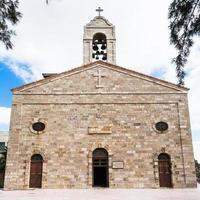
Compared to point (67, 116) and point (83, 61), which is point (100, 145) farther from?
point (83, 61)

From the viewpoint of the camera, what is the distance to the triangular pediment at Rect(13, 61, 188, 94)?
17984 millimetres

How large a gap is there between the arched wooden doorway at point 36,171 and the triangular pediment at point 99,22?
996 centimetres

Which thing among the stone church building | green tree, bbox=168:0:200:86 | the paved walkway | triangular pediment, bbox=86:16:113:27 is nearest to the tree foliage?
green tree, bbox=168:0:200:86

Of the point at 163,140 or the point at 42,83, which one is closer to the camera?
the point at 163,140

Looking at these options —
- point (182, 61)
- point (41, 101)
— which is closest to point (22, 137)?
point (41, 101)

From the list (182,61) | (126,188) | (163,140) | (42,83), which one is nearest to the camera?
(182,61)

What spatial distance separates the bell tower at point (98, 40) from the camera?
63.9 feet

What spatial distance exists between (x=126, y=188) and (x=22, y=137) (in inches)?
280

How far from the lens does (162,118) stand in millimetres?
17344

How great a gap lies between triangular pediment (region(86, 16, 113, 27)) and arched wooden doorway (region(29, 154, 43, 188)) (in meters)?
A: 9.96

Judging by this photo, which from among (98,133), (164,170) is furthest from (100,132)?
(164,170)

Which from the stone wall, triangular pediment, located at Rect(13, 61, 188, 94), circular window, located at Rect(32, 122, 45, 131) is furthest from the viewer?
triangular pediment, located at Rect(13, 61, 188, 94)

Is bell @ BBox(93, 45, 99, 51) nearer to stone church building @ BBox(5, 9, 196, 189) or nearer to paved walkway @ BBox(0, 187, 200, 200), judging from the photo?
stone church building @ BBox(5, 9, 196, 189)

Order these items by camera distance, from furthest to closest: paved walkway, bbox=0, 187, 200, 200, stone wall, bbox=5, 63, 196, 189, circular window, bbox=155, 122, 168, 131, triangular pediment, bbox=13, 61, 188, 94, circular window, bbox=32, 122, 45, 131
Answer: triangular pediment, bbox=13, 61, 188, 94 → circular window, bbox=32, 122, 45, 131 → circular window, bbox=155, 122, 168, 131 → stone wall, bbox=5, 63, 196, 189 → paved walkway, bbox=0, 187, 200, 200
